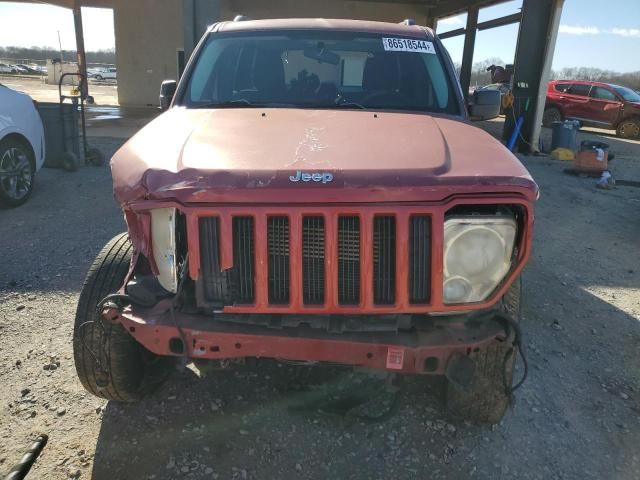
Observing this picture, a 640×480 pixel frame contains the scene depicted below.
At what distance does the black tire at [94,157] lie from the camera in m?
8.52

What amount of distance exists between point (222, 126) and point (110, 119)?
13218mm

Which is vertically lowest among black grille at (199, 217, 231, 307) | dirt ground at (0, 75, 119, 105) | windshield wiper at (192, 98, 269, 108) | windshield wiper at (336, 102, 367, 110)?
dirt ground at (0, 75, 119, 105)

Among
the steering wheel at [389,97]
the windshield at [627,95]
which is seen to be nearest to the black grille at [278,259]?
the steering wheel at [389,97]

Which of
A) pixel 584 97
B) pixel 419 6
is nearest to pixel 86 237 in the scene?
pixel 584 97

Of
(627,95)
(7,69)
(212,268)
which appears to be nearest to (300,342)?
(212,268)

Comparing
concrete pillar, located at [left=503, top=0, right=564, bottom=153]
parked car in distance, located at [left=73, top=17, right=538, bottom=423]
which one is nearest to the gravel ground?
parked car in distance, located at [left=73, top=17, right=538, bottom=423]

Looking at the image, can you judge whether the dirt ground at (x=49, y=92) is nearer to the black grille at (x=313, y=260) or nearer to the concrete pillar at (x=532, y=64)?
the concrete pillar at (x=532, y=64)

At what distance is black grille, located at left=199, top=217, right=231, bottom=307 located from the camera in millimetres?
2086

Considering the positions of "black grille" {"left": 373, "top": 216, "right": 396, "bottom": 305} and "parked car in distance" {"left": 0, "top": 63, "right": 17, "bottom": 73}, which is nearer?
"black grille" {"left": 373, "top": 216, "right": 396, "bottom": 305}

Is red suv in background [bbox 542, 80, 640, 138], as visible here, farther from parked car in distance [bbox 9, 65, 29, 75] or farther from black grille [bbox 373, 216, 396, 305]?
parked car in distance [bbox 9, 65, 29, 75]

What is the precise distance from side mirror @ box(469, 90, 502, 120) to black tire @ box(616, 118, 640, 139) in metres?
15.8

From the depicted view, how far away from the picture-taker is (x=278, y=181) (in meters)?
2.02

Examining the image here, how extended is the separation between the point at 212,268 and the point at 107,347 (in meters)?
0.76

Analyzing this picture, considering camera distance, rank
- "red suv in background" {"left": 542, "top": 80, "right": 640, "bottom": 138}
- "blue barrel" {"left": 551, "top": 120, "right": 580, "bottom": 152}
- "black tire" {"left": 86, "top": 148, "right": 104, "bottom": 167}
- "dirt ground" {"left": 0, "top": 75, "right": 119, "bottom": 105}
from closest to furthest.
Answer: "black tire" {"left": 86, "top": 148, "right": 104, "bottom": 167}
"blue barrel" {"left": 551, "top": 120, "right": 580, "bottom": 152}
"red suv in background" {"left": 542, "top": 80, "right": 640, "bottom": 138}
"dirt ground" {"left": 0, "top": 75, "right": 119, "bottom": 105}
